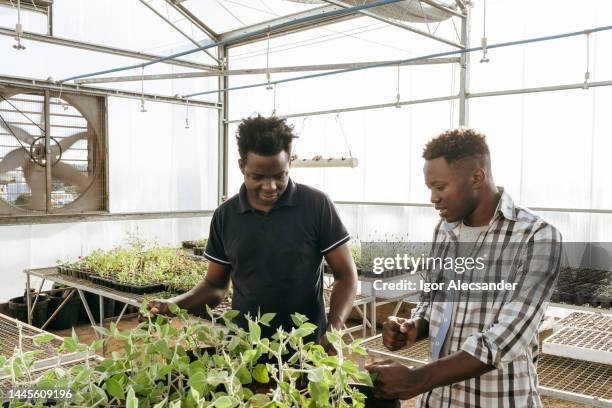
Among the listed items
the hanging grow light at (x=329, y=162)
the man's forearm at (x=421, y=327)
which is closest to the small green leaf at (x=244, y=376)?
the man's forearm at (x=421, y=327)

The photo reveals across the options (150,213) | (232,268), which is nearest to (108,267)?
(150,213)

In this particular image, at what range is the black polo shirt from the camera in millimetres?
1804

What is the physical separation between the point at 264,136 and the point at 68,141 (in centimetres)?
532

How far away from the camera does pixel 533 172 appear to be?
5.16 m

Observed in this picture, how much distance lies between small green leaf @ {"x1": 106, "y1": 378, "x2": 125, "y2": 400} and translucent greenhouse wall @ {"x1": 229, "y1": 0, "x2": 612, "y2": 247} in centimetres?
368

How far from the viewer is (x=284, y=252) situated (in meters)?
1.81

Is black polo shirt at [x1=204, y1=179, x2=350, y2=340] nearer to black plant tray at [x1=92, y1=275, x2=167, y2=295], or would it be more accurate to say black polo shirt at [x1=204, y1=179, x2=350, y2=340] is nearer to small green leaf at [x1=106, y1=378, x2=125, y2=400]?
small green leaf at [x1=106, y1=378, x2=125, y2=400]

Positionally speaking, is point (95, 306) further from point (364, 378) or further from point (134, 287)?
point (364, 378)

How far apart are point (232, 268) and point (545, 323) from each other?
321cm

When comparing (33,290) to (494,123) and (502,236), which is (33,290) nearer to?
(494,123)

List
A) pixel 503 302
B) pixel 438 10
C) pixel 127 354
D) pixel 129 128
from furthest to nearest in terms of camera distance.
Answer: pixel 129 128
pixel 438 10
pixel 503 302
pixel 127 354

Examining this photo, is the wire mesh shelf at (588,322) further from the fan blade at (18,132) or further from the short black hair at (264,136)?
the fan blade at (18,132)

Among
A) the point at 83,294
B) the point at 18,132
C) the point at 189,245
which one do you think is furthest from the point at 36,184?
the point at 83,294

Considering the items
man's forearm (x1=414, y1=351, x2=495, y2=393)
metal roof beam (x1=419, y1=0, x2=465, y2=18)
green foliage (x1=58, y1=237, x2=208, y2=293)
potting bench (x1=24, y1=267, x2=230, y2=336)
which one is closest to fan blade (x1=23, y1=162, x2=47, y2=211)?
potting bench (x1=24, y1=267, x2=230, y2=336)
